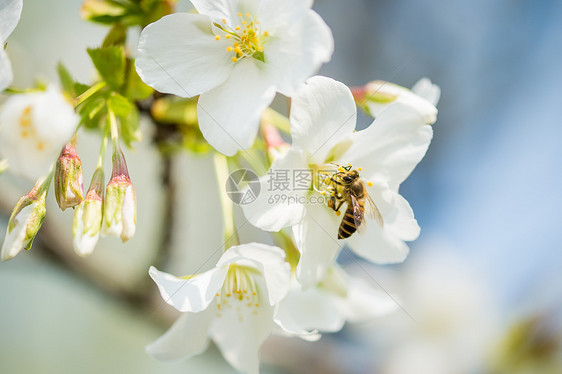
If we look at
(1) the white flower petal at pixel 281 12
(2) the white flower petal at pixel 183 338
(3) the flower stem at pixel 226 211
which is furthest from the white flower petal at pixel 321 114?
(2) the white flower petal at pixel 183 338

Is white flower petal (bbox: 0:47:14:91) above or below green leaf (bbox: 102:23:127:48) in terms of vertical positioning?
above

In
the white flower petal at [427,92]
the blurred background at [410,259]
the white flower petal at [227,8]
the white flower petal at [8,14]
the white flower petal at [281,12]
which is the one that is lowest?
the blurred background at [410,259]

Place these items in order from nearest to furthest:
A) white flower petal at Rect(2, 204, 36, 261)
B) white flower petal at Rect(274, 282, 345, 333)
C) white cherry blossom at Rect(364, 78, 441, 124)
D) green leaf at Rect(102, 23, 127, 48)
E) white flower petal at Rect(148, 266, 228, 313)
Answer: white flower petal at Rect(2, 204, 36, 261)
white flower petal at Rect(148, 266, 228, 313)
white cherry blossom at Rect(364, 78, 441, 124)
green leaf at Rect(102, 23, 127, 48)
white flower petal at Rect(274, 282, 345, 333)

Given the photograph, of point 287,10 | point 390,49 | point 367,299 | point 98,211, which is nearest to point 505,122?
point 390,49

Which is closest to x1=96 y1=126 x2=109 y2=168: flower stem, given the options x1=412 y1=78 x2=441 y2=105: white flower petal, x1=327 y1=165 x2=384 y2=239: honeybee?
x1=327 y1=165 x2=384 y2=239: honeybee

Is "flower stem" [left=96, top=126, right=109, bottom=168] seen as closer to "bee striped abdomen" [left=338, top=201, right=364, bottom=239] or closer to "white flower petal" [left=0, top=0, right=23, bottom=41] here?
"white flower petal" [left=0, top=0, right=23, bottom=41]

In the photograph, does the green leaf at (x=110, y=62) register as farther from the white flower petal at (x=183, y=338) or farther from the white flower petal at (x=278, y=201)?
the white flower petal at (x=183, y=338)

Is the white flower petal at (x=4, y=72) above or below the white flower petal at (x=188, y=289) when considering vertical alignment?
above
